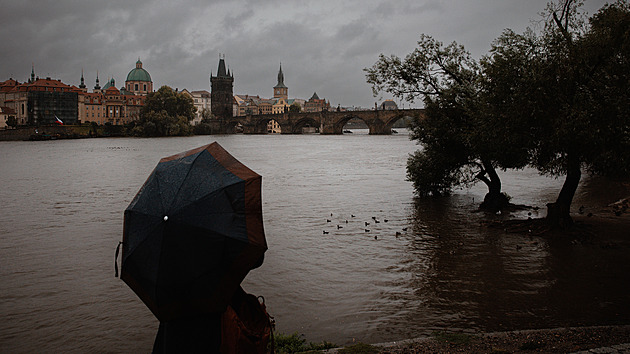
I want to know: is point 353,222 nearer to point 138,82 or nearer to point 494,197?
point 494,197

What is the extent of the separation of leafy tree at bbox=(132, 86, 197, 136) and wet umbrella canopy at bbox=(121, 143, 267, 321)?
94.4 m

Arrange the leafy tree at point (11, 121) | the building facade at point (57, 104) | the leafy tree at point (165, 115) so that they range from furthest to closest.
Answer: the building facade at point (57, 104) → the leafy tree at point (11, 121) → the leafy tree at point (165, 115)

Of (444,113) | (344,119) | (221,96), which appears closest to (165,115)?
(344,119)

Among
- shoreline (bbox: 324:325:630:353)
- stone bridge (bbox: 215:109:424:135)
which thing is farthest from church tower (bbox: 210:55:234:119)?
shoreline (bbox: 324:325:630:353)

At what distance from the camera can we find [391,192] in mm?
22828

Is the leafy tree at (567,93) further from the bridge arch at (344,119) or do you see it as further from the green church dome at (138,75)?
the green church dome at (138,75)

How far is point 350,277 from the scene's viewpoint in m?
9.95

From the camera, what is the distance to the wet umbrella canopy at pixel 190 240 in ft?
11.7

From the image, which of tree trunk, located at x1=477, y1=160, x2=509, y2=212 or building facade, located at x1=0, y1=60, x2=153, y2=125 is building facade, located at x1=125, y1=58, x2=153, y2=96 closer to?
building facade, located at x1=0, y1=60, x2=153, y2=125

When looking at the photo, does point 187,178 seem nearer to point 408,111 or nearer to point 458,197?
point 458,197

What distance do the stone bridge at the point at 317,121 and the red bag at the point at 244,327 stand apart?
7464 cm

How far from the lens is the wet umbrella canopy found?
3.58m

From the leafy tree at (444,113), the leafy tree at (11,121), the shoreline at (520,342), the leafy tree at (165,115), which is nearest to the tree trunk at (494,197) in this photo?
the leafy tree at (444,113)

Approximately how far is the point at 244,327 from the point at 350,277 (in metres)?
6.38
